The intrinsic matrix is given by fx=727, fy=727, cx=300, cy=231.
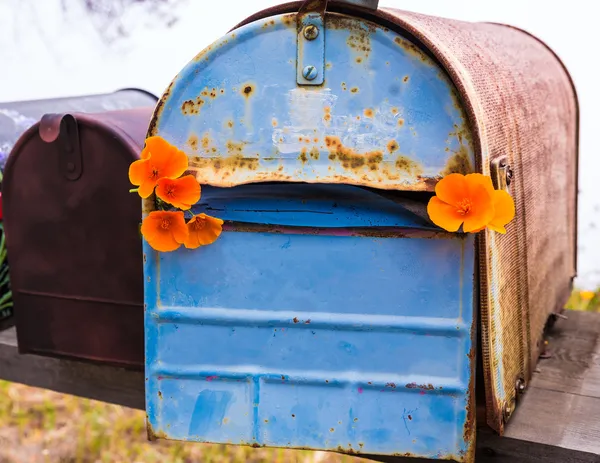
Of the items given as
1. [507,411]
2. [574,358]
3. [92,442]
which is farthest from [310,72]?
[92,442]

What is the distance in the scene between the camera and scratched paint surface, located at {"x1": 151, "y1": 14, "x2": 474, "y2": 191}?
137 centimetres

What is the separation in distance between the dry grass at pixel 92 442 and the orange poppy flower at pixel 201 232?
1473 mm

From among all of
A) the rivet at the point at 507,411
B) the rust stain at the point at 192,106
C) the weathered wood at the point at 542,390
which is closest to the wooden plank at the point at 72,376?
the weathered wood at the point at 542,390

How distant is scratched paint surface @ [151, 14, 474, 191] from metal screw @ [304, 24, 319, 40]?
0.02m

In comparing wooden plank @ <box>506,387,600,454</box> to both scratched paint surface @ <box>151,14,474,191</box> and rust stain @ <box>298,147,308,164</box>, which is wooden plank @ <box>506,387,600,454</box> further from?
rust stain @ <box>298,147,308,164</box>

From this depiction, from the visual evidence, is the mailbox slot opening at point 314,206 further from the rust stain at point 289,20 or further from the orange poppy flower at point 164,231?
the rust stain at point 289,20

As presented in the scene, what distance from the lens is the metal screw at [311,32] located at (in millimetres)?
1384

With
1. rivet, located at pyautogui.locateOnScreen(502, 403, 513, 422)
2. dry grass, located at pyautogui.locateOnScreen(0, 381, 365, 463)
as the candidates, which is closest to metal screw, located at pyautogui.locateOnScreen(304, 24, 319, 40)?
rivet, located at pyautogui.locateOnScreen(502, 403, 513, 422)

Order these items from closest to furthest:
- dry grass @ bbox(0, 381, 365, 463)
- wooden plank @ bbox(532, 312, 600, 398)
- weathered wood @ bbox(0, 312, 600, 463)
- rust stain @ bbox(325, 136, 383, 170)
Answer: rust stain @ bbox(325, 136, 383, 170) → weathered wood @ bbox(0, 312, 600, 463) → wooden plank @ bbox(532, 312, 600, 398) → dry grass @ bbox(0, 381, 365, 463)

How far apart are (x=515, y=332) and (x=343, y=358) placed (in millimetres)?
403

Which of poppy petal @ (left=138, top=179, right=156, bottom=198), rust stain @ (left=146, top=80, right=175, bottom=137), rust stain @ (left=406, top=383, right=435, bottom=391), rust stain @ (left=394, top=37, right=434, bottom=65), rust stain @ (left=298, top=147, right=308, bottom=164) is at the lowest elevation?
rust stain @ (left=406, top=383, right=435, bottom=391)

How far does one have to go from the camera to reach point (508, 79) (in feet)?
5.63

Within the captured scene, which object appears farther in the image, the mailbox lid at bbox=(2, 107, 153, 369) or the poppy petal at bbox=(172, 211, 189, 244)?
the mailbox lid at bbox=(2, 107, 153, 369)

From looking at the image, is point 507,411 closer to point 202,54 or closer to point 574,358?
point 574,358
